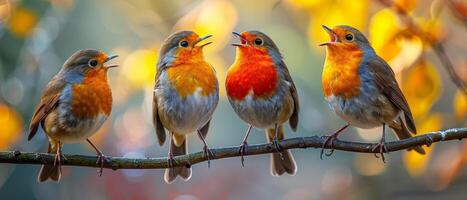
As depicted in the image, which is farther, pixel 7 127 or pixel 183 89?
pixel 7 127

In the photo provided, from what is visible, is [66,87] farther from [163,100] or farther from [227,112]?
[227,112]

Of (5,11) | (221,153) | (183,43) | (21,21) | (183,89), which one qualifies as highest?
(5,11)

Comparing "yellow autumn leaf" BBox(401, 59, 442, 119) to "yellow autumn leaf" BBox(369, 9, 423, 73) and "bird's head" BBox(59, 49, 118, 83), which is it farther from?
"bird's head" BBox(59, 49, 118, 83)

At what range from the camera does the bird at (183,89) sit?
11.9 ft

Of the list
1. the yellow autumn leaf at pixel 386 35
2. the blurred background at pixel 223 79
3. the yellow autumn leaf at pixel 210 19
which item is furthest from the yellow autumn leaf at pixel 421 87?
the yellow autumn leaf at pixel 210 19

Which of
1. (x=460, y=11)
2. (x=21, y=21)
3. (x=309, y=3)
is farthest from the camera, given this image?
(x=21, y=21)

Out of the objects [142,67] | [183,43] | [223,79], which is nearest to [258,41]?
[183,43]

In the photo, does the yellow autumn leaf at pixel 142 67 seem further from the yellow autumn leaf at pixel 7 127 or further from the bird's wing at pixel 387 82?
the bird's wing at pixel 387 82

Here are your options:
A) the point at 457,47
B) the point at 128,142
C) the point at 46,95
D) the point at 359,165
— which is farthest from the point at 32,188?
the point at 457,47

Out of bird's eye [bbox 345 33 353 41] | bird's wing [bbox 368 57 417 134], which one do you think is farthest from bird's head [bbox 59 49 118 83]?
bird's wing [bbox 368 57 417 134]

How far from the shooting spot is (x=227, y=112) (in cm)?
898

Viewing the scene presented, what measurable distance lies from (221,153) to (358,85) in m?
0.98

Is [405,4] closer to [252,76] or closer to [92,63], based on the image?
[252,76]

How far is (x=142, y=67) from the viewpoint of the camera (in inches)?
209
